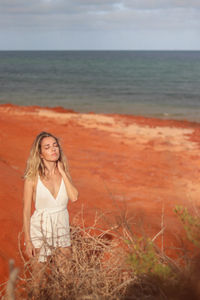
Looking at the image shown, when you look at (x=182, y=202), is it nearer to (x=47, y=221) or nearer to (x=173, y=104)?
(x=47, y=221)

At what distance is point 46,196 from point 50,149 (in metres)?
0.47

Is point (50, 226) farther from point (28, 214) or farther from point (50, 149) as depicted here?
point (50, 149)

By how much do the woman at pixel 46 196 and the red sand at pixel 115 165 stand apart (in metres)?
0.53

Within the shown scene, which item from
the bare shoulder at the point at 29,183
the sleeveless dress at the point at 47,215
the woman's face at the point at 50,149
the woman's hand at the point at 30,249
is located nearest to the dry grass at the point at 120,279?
the woman's hand at the point at 30,249

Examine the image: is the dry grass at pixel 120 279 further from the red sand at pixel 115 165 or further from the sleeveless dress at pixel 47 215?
the red sand at pixel 115 165

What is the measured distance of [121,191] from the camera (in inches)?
313

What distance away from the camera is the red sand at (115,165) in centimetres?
554

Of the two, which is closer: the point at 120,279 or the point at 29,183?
the point at 120,279

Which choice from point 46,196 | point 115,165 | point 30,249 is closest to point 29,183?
point 46,196

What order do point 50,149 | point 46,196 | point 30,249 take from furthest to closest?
point 50,149 → point 46,196 → point 30,249

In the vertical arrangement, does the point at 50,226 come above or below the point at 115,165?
above

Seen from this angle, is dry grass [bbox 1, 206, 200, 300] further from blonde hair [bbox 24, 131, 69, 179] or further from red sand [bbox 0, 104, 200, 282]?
blonde hair [bbox 24, 131, 69, 179]

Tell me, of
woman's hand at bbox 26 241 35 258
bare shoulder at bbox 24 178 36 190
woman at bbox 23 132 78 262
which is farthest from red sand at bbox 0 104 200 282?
bare shoulder at bbox 24 178 36 190

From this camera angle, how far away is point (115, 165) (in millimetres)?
9773
